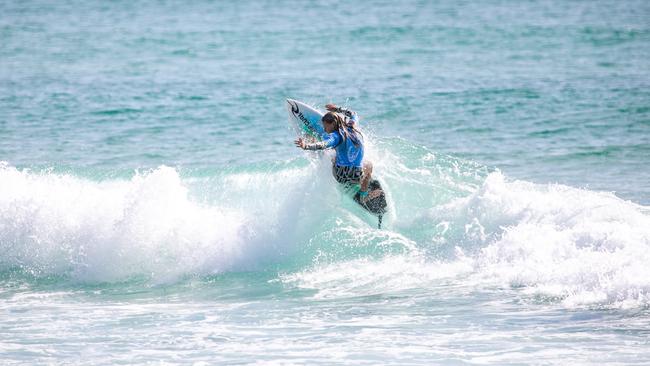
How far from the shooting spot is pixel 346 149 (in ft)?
44.0

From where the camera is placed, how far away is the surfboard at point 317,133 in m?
14.2

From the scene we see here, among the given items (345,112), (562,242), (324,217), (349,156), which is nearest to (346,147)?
(349,156)

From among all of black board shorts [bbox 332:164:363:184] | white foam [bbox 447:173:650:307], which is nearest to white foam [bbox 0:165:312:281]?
black board shorts [bbox 332:164:363:184]

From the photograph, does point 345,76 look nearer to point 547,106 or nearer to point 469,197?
point 547,106

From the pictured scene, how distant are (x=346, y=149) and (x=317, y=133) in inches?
59.9

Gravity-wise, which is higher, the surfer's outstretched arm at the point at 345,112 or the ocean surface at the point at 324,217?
the surfer's outstretched arm at the point at 345,112

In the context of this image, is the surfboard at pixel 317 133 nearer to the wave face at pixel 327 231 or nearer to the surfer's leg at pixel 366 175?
the surfer's leg at pixel 366 175

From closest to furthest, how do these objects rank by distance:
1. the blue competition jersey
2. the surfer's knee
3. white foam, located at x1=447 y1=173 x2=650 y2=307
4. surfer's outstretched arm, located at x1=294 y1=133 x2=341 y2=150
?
white foam, located at x1=447 y1=173 x2=650 y2=307, surfer's outstretched arm, located at x1=294 y1=133 x2=341 y2=150, the blue competition jersey, the surfer's knee

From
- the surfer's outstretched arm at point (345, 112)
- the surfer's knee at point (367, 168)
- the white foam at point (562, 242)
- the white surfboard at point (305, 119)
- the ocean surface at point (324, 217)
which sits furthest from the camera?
the white surfboard at point (305, 119)

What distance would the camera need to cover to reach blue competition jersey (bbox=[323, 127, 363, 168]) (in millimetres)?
13070

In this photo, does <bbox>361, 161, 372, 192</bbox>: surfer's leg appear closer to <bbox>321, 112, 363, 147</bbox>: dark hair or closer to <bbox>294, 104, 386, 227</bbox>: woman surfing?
<bbox>294, 104, 386, 227</bbox>: woman surfing

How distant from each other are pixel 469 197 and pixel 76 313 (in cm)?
650

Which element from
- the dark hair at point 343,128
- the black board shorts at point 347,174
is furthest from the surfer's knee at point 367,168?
the dark hair at point 343,128

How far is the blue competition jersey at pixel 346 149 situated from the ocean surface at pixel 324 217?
1.15 meters
